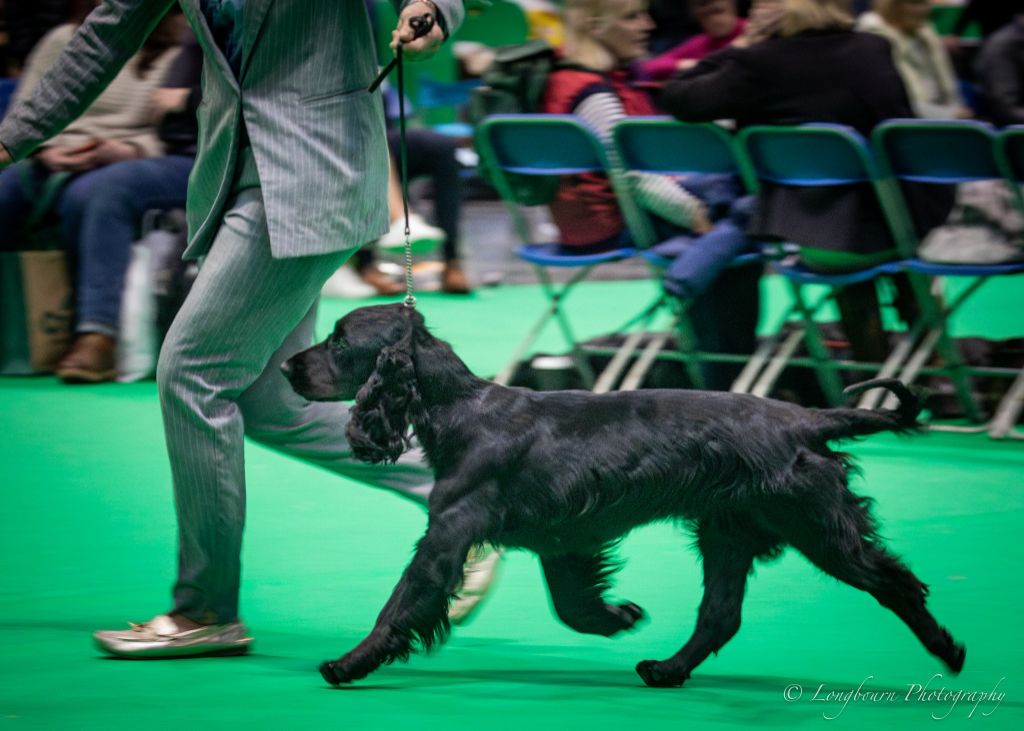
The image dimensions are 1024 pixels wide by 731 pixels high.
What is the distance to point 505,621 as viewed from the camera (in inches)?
146

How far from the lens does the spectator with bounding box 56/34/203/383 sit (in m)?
6.93

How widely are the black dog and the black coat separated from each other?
264 centimetres

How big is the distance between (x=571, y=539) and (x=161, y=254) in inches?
166

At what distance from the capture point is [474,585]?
140 inches

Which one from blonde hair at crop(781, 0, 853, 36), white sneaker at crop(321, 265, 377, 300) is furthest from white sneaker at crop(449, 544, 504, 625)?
white sneaker at crop(321, 265, 377, 300)

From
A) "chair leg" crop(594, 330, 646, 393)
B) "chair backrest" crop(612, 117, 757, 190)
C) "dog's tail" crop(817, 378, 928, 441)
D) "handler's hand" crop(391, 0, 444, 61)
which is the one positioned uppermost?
"handler's hand" crop(391, 0, 444, 61)

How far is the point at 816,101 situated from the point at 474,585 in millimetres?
2898

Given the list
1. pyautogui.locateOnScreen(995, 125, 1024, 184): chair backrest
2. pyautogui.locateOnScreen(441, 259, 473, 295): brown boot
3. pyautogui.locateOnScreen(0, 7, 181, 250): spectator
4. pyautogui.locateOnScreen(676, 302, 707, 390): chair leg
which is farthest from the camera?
pyautogui.locateOnScreen(441, 259, 473, 295): brown boot

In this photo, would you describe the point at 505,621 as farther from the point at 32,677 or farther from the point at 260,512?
the point at 260,512

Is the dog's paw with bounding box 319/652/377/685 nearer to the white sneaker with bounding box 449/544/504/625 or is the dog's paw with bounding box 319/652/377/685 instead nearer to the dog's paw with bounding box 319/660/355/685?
the dog's paw with bounding box 319/660/355/685

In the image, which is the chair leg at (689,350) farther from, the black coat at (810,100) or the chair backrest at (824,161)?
the chair backrest at (824,161)

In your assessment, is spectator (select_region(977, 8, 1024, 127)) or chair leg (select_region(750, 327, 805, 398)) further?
spectator (select_region(977, 8, 1024, 127))

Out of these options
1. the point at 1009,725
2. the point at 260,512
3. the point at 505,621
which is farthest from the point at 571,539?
the point at 260,512

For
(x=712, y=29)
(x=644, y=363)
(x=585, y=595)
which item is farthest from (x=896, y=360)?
(x=585, y=595)
